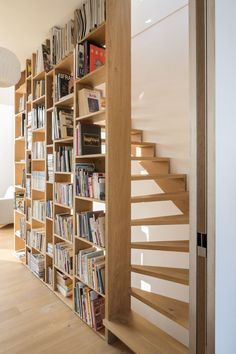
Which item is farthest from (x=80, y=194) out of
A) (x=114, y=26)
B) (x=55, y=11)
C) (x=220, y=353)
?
(x=55, y=11)

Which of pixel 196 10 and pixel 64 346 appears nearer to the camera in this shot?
pixel 196 10

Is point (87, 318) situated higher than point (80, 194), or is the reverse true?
point (80, 194)

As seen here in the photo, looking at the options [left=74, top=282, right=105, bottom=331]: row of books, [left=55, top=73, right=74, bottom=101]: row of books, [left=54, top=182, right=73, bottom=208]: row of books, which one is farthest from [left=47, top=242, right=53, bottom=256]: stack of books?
[left=55, top=73, right=74, bottom=101]: row of books

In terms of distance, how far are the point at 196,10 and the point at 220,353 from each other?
1473mm

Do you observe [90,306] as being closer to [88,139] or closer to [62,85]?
[88,139]

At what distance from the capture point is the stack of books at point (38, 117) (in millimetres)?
2883

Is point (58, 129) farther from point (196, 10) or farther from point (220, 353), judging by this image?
point (220, 353)

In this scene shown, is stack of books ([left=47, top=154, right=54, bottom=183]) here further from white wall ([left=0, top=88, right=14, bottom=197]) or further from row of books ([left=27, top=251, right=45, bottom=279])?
white wall ([left=0, top=88, right=14, bottom=197])

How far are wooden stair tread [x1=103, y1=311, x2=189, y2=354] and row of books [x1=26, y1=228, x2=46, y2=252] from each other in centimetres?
130

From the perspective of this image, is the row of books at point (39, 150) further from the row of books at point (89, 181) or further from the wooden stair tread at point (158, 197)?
the wooden stair tread at point (158, 197)

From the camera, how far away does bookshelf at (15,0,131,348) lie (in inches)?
74.0

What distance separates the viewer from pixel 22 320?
2.17 meters

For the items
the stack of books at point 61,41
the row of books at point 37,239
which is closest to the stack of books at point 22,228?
the row of books at point 37,239

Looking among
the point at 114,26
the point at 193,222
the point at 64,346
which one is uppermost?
the point at 114,26
